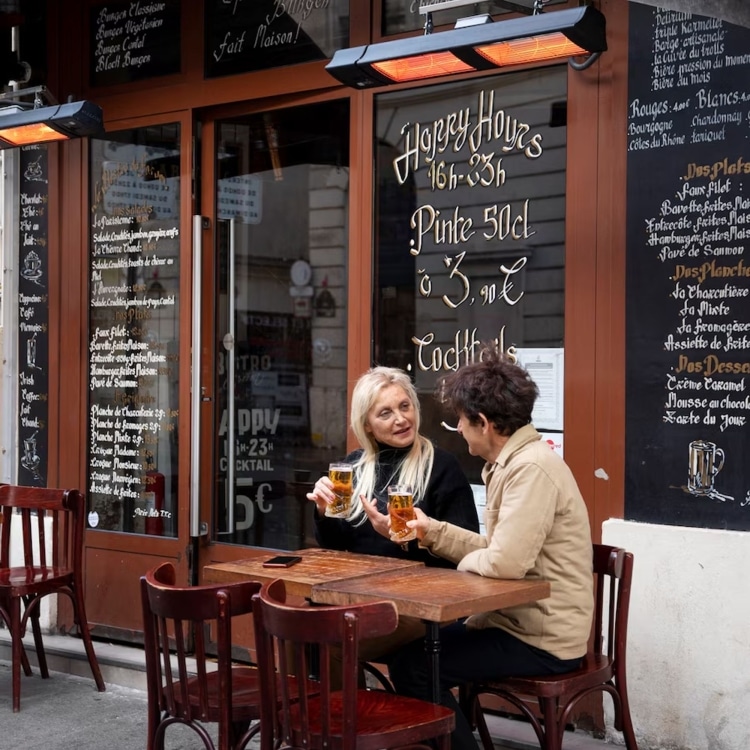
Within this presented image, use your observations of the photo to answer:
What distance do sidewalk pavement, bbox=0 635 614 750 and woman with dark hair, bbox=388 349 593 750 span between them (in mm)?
1104

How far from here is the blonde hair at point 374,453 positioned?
14.3 feet

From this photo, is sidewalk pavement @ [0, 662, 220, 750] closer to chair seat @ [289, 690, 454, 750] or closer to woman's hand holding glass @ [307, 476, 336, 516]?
woman's hand holding glass @ [307, 476, 336, 516]

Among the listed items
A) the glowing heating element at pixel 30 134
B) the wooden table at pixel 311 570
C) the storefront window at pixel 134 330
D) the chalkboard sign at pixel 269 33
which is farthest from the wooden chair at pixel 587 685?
the glowing heating element at pixel 30 134

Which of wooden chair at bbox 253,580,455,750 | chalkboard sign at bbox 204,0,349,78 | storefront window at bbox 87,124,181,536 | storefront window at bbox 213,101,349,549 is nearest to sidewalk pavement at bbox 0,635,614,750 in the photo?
storefront window at bbox 87,124,181,536

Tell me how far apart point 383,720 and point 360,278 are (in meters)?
2.69

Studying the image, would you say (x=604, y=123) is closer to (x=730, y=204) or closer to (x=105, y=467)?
(x=730, y=204)

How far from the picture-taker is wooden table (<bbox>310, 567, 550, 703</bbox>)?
3195mm

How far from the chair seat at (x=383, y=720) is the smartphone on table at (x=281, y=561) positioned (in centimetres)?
52

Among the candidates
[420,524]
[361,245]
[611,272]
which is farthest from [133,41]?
[420,524]

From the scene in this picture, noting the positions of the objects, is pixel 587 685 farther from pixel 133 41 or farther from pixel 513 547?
pixel 133 41

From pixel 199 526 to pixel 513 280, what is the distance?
7.23ft

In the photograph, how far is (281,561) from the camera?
3.96 metres

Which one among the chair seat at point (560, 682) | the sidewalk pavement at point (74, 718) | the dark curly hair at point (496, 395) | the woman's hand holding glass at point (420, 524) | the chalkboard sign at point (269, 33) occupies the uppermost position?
the chalkboard sign at point (269, 33)

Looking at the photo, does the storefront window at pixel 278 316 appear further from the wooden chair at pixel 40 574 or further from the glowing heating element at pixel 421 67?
the glowing heating element at pixel 421 67
